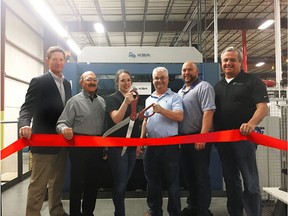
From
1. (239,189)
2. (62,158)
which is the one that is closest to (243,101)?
(239,189)

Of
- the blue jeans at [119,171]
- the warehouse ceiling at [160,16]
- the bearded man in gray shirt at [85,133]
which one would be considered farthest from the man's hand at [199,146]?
the warehouse ceiling at [160,16]

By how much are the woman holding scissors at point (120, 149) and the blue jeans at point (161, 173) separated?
0.61ft

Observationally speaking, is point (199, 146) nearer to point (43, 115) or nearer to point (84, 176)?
point (84, 176)

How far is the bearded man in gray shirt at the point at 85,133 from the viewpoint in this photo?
2.62m

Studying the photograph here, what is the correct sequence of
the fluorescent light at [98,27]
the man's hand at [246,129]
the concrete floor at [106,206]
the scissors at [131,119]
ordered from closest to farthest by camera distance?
1. the man's hand at [246,129]
2. the scissors at [131,119]
3. the concrete floor at [106,206]
4. the fluorescent light at [98,27]

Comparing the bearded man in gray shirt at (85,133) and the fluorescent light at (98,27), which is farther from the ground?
the fluorescent light at (98,27)

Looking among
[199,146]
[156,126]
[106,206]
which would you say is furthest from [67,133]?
[106,206]

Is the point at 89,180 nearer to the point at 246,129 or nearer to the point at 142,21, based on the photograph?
the point at 246,129

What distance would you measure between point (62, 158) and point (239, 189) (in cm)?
180

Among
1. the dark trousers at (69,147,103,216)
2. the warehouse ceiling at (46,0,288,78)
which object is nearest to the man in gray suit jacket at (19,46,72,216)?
the dark trousers at (69,147,103,216)

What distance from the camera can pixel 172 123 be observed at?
8.72 feet

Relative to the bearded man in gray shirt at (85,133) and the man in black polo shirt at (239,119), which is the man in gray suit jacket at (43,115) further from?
the man in black polo shirt at (239,119)

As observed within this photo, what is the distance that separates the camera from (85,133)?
104 inches

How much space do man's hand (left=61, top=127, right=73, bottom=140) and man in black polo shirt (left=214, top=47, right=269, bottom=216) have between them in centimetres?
138
